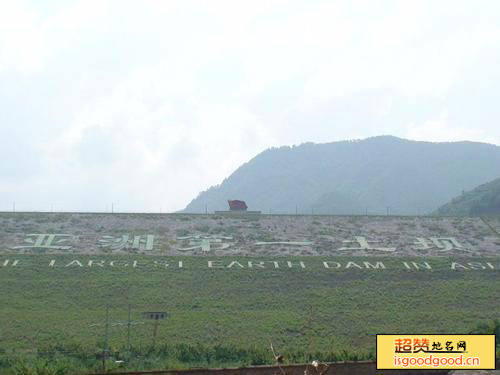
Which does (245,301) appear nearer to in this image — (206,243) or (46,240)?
(206,243)

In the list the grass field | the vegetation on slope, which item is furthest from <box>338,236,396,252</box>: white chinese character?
the vegetation on slope

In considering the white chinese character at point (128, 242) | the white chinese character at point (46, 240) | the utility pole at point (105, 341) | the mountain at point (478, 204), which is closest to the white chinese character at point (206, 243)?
the white chinese character at point (128, 242)

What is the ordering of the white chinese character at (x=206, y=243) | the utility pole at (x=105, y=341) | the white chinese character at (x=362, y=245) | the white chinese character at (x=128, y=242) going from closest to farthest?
the utility pole at (x=105, y=341), the white chinese character at (x=128, y=242), the white chinese character at (x=206, y=243), the white chinese character at (x=362, y=245)

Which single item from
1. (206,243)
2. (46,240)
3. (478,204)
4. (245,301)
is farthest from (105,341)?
(478,204)

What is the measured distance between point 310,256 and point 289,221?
29.6 feet

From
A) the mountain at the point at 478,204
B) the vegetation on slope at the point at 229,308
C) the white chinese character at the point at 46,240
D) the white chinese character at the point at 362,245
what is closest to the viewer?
the vegetation on slope at the point at 229,308

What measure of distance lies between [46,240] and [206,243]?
37.0ft

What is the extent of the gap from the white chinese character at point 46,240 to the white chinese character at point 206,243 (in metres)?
8.24

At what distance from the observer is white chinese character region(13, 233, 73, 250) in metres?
51.0

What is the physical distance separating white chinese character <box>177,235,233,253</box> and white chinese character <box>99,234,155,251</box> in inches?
92.7

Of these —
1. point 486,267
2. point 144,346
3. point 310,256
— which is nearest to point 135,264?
point 310,256

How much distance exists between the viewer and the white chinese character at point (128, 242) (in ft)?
170

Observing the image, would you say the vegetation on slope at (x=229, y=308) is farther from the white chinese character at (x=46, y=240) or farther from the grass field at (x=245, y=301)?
the white chinese character at (x=46, y=240)

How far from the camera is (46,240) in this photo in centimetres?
5241
